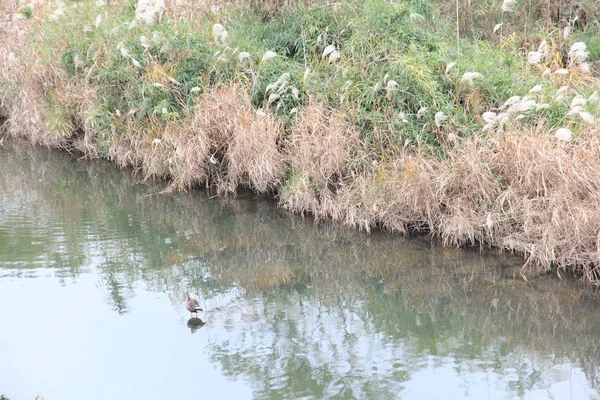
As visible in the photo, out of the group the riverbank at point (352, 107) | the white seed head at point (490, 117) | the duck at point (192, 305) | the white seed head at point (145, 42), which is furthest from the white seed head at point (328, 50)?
the duck at point (192, 305)

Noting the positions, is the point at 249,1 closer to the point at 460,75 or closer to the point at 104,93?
the point at 104,93

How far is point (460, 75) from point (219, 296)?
12.3 feet

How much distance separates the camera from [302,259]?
7.44 m

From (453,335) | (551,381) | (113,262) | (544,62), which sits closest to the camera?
(551,381)

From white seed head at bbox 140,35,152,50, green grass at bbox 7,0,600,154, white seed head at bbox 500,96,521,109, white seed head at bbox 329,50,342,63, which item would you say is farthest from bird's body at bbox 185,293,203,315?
white seed head at bbox 140,35,152,50

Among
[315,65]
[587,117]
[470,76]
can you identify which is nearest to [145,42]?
[315,65]

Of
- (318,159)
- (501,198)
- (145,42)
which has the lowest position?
(501,198)

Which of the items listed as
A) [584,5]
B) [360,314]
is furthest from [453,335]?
[584,5]

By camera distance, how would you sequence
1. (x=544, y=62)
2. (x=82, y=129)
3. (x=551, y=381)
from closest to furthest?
(x=551, y=381)
(x=544, y=62)
(x=82, y=129)

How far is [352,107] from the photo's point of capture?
27.4 ft

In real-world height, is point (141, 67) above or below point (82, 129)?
above

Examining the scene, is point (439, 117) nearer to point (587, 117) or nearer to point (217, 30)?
point (587, 117)

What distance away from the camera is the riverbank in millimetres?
7008

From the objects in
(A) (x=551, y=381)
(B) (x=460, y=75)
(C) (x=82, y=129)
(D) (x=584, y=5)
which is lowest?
(A) (x=551, y=381)
